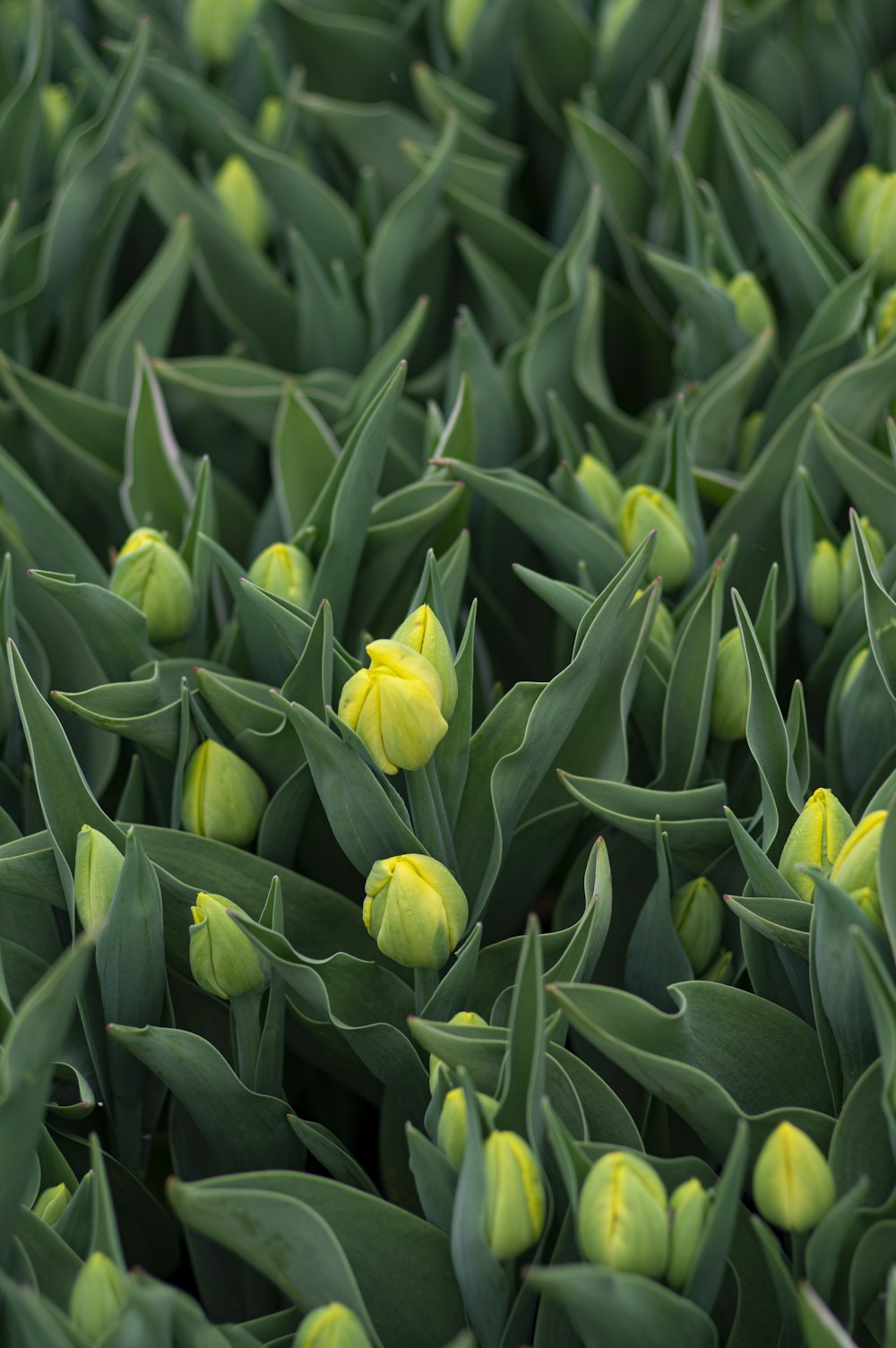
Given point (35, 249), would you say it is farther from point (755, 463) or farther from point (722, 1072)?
point (722, 1072)

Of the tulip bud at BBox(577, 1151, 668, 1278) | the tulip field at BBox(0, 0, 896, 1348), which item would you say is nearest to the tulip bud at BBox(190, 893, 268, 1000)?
the tulip field at BBox(0, 0, 896, 1348)

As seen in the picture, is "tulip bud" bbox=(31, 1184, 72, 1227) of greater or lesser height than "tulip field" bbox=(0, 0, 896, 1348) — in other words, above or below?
below

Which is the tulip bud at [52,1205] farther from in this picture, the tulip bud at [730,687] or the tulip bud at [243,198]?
the tulip bud at [243,198]

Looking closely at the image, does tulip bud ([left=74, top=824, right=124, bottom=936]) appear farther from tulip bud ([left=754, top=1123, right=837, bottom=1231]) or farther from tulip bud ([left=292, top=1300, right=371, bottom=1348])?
tulip bud ([left=754, top=1123, right=837, bottom=1231])

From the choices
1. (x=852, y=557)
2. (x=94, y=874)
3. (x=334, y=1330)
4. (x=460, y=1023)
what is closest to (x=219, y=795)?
(x=94, y=874)

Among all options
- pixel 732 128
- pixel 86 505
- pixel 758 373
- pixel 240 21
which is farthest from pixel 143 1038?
pixel 240 21

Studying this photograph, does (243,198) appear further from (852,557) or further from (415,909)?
(415,909)

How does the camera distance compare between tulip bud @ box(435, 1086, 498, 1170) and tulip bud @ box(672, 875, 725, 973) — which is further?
tulip bud @ box(672, 875, 725, 973)

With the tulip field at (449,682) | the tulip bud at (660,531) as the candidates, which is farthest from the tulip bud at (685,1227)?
the tulip bud at (660,531)
